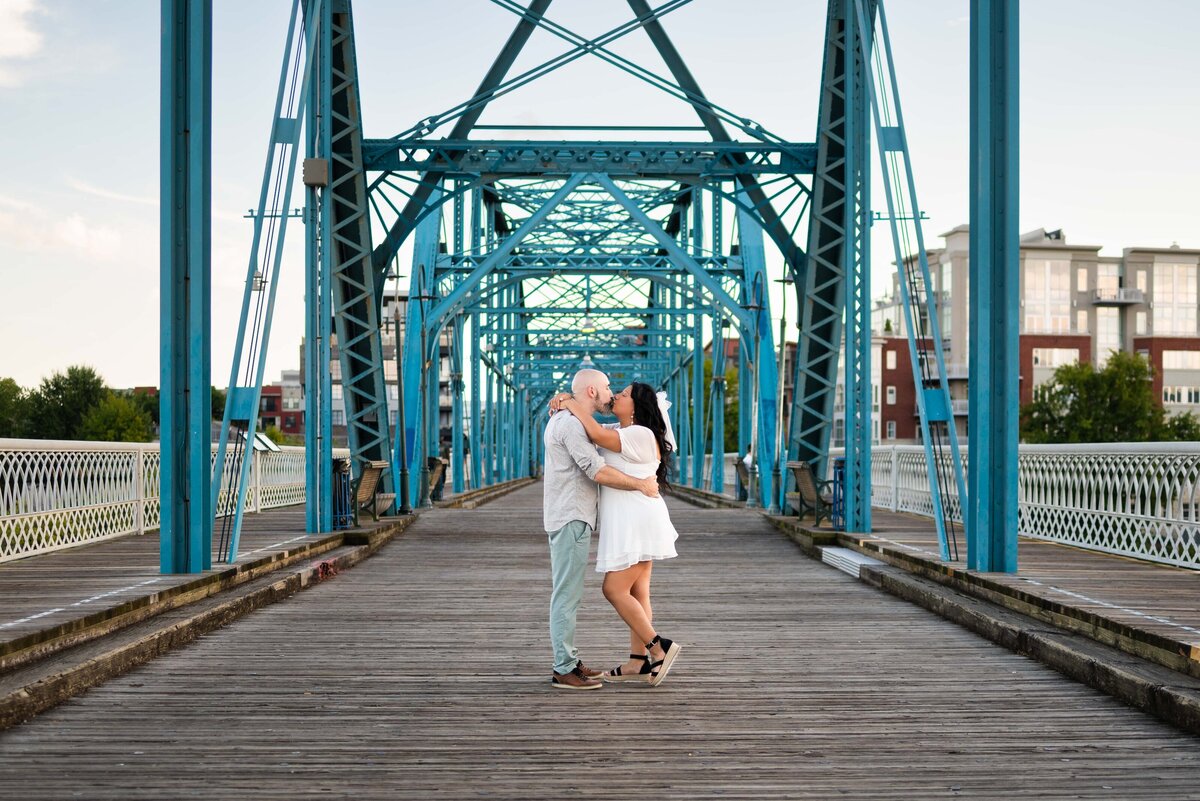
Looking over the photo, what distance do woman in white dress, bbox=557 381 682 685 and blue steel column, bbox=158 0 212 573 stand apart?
4.32 metres

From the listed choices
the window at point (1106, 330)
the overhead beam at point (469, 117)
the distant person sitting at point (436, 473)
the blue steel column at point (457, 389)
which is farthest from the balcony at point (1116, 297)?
Result: the overhead beam at point (469, 117)

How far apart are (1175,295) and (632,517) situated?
327 ft

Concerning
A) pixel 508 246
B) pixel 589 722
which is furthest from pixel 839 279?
pixel 589 722

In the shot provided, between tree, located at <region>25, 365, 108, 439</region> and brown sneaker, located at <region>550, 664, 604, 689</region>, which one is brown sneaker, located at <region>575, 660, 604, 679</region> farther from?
tree, located at <region>25, 365, 108, 439</region>

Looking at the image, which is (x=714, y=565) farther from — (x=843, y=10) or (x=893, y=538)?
(x=843, y=10)

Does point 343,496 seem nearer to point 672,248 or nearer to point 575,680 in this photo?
point 672,248

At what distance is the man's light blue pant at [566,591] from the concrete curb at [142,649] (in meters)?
2.23

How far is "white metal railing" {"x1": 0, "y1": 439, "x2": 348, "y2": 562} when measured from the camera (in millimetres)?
12234

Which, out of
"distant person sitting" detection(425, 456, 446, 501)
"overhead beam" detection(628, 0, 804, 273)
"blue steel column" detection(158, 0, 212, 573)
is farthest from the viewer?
Result: "distant person sitting" detection(425, 456, 446, 501)

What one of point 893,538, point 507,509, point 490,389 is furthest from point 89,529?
point 490,389

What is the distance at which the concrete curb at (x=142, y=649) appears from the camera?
5.80 meters

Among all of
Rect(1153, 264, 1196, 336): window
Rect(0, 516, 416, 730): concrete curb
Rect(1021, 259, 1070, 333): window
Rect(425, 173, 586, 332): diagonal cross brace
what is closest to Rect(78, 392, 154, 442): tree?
Rect(425, 173, 586, 332): diagonal cross brace

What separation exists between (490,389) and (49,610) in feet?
136

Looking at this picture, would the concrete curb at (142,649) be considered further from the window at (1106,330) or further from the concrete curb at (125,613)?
the window at (1106,330)
